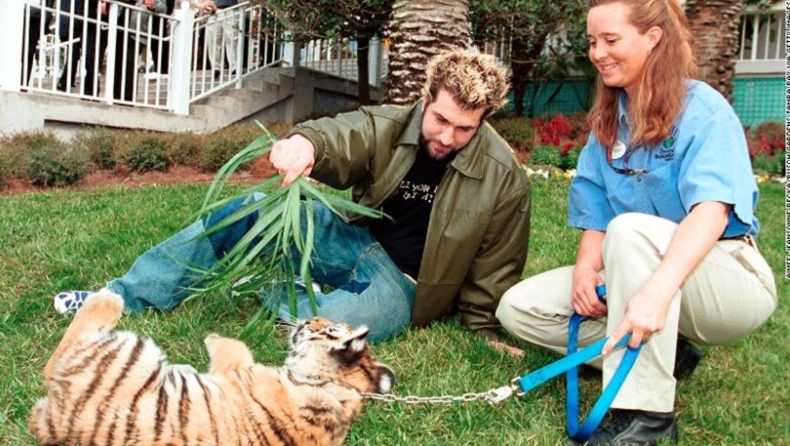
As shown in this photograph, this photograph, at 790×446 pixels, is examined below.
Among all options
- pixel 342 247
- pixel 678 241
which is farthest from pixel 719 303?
pixel 342 247

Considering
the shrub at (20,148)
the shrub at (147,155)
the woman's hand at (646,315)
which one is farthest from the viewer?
the shrub at (147,155)

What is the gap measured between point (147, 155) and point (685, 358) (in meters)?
7.24

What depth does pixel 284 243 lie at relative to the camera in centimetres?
298

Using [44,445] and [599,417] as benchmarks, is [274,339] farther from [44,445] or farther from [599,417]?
[599,417]

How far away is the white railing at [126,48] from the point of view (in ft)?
31.3

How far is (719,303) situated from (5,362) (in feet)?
10.3

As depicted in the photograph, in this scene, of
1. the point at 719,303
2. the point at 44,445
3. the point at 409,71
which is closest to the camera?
the point at 44,445

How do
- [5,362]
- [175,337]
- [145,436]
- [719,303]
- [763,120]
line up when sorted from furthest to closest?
[763,120] → [175,337] → [5,362] → [719,303] → [145,436]

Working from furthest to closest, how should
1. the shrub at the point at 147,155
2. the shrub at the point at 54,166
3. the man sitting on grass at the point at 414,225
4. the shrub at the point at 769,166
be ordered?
the shrub at the point at 769,166 < the shrub at the point at 147,155 < the shrub at the point at 54,166 < the man sitting on grass at the point at 414,225

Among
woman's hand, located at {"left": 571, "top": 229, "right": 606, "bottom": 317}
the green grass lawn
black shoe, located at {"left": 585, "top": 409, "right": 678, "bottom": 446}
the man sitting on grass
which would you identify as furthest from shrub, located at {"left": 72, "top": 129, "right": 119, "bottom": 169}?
black shoe, located at {"left": 585, "top": 409, "right": 678, "bottom": 446}

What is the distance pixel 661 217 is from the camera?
305 cm

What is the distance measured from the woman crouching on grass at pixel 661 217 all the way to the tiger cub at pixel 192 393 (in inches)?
39.6

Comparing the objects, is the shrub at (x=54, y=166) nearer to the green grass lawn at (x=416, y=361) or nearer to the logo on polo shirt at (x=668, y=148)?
the green grass lawn at (x=416, y=361)

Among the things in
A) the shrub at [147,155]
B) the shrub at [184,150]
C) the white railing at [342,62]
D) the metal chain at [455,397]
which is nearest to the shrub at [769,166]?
the white railing at [342,62]
